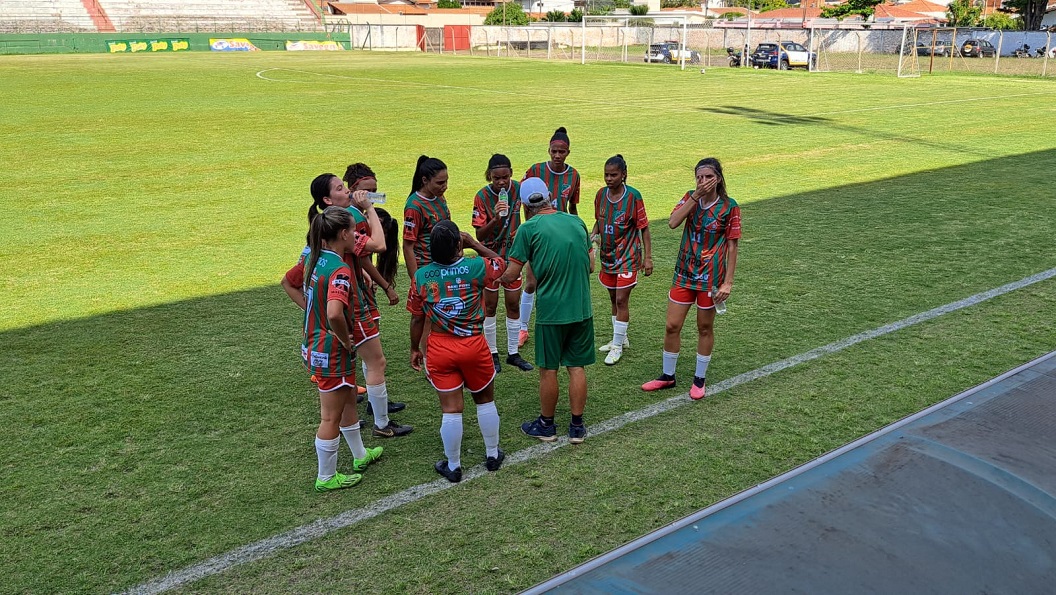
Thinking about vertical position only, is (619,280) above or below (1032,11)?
below

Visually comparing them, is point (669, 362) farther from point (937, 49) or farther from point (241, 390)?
point (937, 49)

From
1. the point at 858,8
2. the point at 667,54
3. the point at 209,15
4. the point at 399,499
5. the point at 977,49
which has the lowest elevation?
the point at 399,499

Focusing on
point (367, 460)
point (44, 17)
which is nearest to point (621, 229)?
point (367, 460)

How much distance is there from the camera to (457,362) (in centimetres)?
494

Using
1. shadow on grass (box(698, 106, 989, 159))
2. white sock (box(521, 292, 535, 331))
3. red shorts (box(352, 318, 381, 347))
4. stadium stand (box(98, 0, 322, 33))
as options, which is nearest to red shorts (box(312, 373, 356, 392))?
red shorts (box(352, 318, 381, 347))

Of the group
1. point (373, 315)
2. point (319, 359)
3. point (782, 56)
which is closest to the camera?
point (319, 359)

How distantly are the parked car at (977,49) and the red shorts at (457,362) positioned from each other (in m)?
51.0

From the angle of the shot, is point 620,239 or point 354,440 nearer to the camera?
point 354,440

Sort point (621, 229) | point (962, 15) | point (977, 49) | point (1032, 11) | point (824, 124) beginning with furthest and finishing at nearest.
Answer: point (962, 15) < point (1032, 11) < point (977, 49) < point (824, 124) < point (621, 229)

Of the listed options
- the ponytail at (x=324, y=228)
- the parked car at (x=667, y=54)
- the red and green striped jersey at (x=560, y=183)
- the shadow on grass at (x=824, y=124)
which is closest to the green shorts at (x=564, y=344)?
the ponytail at (x=324, y=228)

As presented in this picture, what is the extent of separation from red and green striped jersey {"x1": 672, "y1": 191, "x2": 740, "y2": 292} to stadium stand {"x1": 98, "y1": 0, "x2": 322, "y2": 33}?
229ft

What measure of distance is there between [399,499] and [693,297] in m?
2.68

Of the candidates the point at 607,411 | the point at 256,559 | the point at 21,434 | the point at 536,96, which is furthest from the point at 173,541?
the point at 536,96

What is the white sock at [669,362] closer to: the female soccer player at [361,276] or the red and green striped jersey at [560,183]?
the red and green striped jersey at [560,183]
